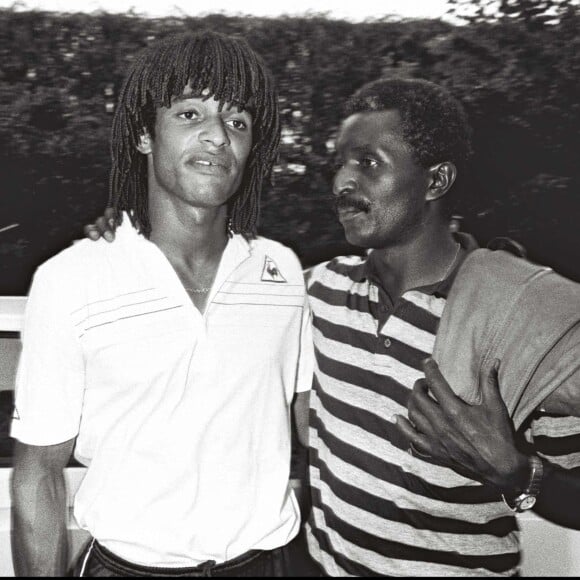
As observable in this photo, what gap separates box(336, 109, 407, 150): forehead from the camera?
206 centimetres

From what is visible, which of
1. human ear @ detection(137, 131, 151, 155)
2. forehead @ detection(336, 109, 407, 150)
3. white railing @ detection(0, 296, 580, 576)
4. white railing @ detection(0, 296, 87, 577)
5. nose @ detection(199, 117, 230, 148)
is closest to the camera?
nose @ detection(199, 117, 230, 148)

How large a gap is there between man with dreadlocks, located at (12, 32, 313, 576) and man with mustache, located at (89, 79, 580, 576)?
176mm

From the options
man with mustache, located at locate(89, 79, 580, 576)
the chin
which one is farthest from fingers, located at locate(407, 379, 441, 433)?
the chin

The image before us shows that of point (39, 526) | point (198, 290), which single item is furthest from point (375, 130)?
point (39, 526)

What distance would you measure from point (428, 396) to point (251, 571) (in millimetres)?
624

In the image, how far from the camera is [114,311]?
178cm

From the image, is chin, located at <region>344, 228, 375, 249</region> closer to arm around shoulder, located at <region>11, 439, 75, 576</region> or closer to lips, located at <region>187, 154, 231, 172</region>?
lips, located at <region>187, 154, 231, 172</region>

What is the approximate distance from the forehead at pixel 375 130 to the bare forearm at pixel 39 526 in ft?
3.97

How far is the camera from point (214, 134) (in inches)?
71.9

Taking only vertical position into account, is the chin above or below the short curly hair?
below

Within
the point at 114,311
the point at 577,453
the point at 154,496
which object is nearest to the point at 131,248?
the point at 114,311

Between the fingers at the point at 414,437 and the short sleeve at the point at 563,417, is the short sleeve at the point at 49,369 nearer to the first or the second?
the fingers at the point at 414,437

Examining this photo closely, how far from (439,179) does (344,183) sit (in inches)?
11.1

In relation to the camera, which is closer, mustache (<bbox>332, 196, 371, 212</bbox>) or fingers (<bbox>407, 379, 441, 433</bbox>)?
fingers (<bbox>407, 379, 441, 433</bbox>)
